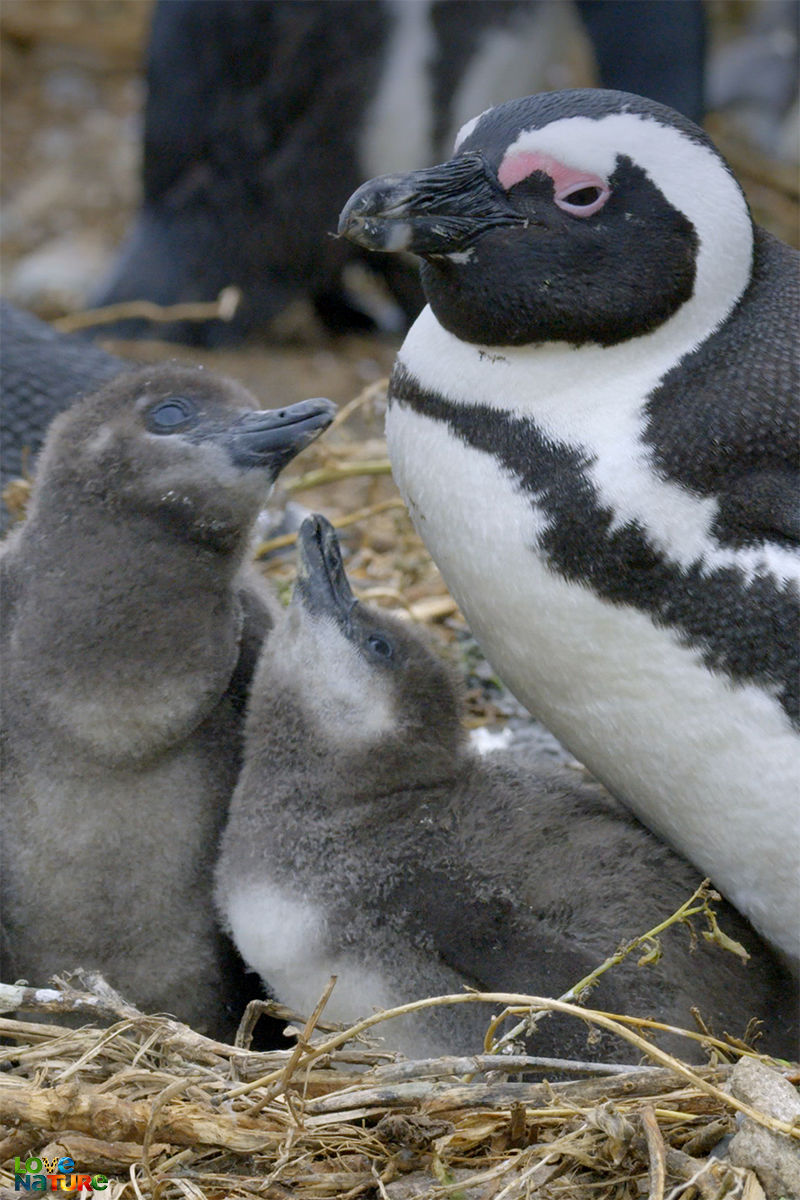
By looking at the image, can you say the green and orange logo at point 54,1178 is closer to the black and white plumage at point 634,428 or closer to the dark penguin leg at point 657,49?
the black and white plumage at point 634,428

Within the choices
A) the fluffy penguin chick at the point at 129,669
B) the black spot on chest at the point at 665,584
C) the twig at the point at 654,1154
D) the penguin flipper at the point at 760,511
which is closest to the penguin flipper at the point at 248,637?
the fluffy penguin chick at the point at 129,669

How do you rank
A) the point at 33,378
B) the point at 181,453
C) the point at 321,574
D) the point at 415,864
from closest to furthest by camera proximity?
1. the point at 415,864
2. the point at 181,453
3. the point at 321,574
4. the point at 33,378

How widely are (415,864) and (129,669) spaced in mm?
595

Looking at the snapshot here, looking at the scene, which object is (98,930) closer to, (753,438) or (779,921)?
(779,921)

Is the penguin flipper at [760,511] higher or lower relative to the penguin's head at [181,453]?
higher

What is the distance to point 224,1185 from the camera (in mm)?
2555

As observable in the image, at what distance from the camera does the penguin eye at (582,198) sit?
281 cm

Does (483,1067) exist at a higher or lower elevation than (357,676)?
lower

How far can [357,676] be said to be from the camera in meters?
3.13

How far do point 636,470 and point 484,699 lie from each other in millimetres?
1556

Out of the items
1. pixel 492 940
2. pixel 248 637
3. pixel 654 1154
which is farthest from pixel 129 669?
pixel 654 1154

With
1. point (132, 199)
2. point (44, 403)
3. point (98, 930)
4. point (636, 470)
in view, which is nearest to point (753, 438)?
point (636, 470)

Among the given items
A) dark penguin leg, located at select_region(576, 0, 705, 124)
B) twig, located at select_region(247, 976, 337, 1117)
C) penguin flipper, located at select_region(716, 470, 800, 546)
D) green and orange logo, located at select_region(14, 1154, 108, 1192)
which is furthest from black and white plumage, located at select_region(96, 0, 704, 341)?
green and orange logo, located at select_region(14, 1154, 108, 1192)

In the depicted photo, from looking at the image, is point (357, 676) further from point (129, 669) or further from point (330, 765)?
point (129, 669)
